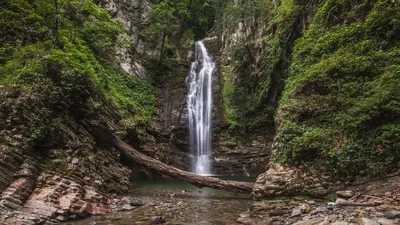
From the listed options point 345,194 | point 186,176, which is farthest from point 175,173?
point 345,194

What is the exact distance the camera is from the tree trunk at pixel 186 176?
31.7ft

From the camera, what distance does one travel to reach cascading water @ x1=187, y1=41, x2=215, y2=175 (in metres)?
18.5

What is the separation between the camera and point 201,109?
67.2ft

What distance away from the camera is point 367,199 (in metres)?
5.46

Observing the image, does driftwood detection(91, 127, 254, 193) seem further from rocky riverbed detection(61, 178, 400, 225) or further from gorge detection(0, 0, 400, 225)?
rocky riverbed detection(61, 178, 400, 225)

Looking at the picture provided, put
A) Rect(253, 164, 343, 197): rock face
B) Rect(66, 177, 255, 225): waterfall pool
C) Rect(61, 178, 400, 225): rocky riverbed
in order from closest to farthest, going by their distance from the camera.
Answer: Rect(61, 178, 400, 225): rocky riverbed
Rect(66, 177, 255, 225): waterfall pool
Rect(253, 164, 343, 197): rock face

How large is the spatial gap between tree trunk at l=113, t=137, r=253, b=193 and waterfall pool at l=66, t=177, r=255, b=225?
0.32 metres

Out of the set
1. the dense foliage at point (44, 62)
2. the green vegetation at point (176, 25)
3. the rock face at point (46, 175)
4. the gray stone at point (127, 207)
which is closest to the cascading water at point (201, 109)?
the green vegetation at point (176, 25)

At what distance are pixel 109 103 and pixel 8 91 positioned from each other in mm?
5666

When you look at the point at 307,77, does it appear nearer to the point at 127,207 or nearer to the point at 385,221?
the point at 385,221

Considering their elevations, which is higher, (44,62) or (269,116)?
(44,62)

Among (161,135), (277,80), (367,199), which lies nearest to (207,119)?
(161,135)

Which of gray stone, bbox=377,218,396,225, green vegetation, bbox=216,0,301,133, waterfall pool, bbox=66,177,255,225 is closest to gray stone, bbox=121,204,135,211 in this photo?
waterfall pool, bbox=66,177,255,225

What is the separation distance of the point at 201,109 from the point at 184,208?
13170mm
